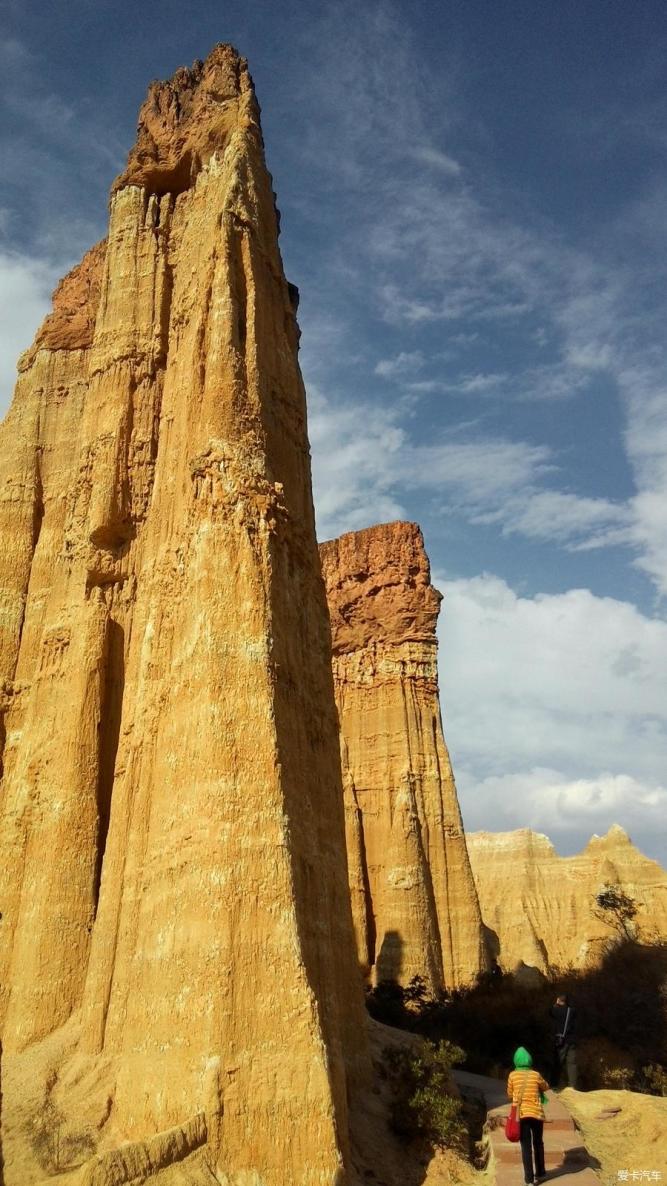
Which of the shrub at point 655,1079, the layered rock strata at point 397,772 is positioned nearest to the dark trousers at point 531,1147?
the shrub at point 655,1079

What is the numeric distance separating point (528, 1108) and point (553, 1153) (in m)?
2.02

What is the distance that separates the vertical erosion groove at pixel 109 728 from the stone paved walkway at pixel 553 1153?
7.30 m

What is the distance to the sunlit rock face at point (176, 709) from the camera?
33.7ft

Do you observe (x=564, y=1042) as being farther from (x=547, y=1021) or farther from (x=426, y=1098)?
(x=426, y=1098)

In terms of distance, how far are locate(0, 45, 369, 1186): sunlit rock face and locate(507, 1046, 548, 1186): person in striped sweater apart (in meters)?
2.06

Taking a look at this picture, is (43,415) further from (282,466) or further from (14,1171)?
(14,1171)

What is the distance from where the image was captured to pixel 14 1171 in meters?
10.1

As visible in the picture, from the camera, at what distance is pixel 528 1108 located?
33.0 feet

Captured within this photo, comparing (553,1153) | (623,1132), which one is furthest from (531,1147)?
(623,1132)

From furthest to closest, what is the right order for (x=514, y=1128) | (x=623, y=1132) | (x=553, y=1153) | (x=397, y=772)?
(x=397, y=772) → (x=623, y=1132) → (x=553, y=1153) → (x=514, y=1128)

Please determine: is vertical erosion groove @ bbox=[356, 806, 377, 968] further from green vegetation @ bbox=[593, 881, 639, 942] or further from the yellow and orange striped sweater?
the yellow and orange striped sweater

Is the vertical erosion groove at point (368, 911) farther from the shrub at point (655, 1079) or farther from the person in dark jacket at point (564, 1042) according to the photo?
the shrub at point (655, 1079)

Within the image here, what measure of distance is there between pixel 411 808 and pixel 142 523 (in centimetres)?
1756

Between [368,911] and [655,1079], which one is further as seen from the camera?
[368,911]
